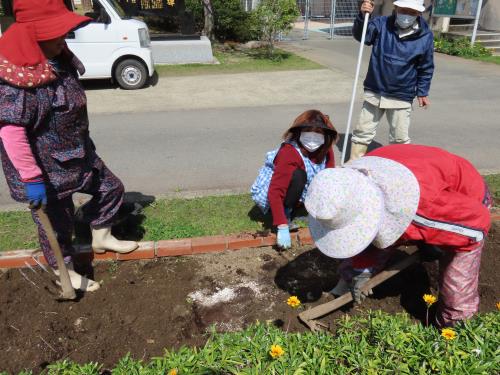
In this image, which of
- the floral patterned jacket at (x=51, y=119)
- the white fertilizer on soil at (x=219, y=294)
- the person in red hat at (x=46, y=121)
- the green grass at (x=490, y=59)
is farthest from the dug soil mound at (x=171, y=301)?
the green grass at (x=490, y=59)

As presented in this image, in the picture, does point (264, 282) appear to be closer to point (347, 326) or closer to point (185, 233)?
point (185, 233)

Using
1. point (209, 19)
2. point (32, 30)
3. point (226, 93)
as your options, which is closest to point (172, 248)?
point (32, 30)

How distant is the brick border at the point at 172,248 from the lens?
3318 mm

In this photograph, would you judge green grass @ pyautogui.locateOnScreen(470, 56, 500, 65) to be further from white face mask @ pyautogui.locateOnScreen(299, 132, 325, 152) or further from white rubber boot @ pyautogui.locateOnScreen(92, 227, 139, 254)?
white rubber boot @ pyautogui.locateOnScreen(92, 227, 139, 254)

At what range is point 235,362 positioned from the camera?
1855 mm

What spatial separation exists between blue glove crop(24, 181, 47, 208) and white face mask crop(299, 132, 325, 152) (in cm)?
181

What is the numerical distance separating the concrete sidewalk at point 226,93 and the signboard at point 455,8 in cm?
674

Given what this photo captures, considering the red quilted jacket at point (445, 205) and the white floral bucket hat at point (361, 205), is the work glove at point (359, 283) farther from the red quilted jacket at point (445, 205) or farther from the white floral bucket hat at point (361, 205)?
the white floral bucket hat at point (361, 205)

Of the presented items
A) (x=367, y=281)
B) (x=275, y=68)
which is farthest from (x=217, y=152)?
(x=275, y=68)

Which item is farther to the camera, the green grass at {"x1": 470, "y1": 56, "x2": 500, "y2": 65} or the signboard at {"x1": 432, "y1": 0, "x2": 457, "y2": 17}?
the signboard at {"x1": 432, "y1": 0, "x2": 457, "y2": 17}

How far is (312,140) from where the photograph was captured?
11.2ft

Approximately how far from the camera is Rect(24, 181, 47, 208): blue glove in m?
2.45

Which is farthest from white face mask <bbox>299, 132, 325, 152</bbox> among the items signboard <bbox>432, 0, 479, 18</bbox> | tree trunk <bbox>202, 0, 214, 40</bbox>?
signboard <bbox>432, 0, 479, 18</bbox>

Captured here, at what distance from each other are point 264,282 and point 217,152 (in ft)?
9.25
